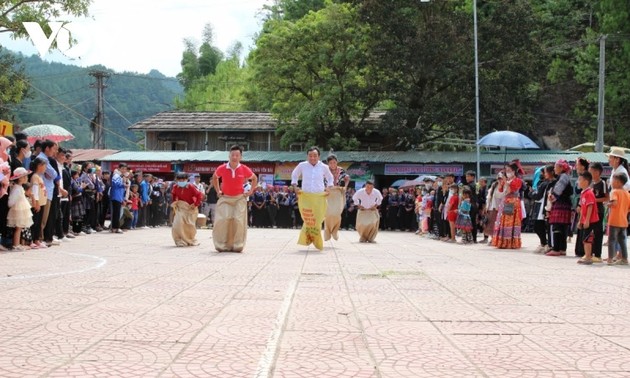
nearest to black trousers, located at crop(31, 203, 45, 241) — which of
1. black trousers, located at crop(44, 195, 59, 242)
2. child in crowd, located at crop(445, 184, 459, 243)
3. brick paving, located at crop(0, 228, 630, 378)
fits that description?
black trousers, located at crop(44, 195, 59, 242)

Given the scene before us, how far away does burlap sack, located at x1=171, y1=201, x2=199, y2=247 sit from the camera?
15.2 metres

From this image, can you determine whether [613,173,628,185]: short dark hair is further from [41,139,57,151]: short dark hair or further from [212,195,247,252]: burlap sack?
[41,139,57,151]: short dark hair

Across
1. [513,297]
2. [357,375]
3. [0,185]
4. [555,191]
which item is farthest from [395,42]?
[357,375]

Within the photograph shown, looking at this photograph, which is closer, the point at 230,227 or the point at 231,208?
the point at 230,227

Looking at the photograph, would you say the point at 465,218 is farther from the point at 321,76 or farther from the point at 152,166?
the point at 152,166

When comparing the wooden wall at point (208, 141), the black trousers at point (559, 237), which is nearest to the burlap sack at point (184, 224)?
the black trousers at point (559, 237)

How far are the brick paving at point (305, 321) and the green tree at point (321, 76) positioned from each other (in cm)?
2981

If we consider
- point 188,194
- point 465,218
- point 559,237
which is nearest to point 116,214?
point 188,194

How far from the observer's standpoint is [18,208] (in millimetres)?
12461

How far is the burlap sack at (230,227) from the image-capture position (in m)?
13.5

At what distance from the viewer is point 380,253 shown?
46.8 feet

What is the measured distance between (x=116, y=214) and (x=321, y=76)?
71.9ft

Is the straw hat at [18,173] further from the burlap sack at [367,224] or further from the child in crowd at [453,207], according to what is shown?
the child in crowd at [453,207]

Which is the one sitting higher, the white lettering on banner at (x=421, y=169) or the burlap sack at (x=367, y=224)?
the white lettering on banner at (x=421, y=169)
